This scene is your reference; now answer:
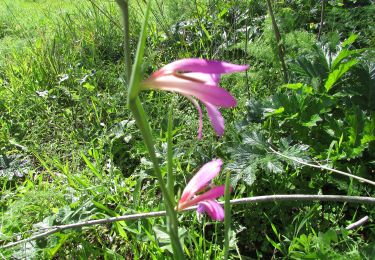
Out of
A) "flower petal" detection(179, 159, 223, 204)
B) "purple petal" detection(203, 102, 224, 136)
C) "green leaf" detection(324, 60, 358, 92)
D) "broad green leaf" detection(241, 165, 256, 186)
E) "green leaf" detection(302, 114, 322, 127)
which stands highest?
"purple petal" detection(203, 102, 224, 136)

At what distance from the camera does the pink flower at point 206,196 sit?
2.34 feet

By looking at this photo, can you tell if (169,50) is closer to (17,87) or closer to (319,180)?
(17,87)

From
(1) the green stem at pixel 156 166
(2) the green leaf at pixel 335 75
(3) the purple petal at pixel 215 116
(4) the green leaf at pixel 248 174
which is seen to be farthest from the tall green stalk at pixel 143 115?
(2) the green leaf at pixel 335 75

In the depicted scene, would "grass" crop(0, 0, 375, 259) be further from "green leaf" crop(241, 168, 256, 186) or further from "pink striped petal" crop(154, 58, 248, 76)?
"pink striped petal" crop(154, 58, 248, 76)

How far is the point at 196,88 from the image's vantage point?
59cm

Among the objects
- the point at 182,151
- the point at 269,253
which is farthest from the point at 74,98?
the point at 269,253

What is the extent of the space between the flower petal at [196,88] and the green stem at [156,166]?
42mm

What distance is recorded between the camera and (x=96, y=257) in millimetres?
1485

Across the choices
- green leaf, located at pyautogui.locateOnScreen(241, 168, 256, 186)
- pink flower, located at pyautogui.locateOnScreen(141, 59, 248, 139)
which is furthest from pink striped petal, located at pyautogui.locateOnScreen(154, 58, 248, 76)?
green leaf, located at pyautogui.locateOnScreen(241, 168, 256, 186)

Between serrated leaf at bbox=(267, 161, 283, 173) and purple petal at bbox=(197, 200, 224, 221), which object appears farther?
serrated leaf at bbox=(267, 161, 283, 173)

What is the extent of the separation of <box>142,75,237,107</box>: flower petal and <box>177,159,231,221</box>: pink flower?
0.66 ft

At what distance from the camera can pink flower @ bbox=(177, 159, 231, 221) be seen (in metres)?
0.71

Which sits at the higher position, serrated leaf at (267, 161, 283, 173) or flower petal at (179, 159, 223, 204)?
flower petal at (179, 159, 223, 204)

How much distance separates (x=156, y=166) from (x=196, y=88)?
156 millimetres
